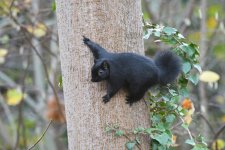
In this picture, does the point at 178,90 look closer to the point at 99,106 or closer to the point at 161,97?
the point at 161,97

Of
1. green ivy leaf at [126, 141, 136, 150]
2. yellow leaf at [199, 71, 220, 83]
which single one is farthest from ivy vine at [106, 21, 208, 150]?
yellow leaf at [199, 71, 220, 83]

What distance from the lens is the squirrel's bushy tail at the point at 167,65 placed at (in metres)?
2.28

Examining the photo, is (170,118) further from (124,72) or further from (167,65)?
(124,72)

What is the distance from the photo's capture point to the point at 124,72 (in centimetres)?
199

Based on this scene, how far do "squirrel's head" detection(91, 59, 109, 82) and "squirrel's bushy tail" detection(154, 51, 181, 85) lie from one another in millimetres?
375

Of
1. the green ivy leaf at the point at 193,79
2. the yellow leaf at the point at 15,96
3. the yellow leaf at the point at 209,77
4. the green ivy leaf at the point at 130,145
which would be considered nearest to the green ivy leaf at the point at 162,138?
the green ivy leaf at the point at 130,145

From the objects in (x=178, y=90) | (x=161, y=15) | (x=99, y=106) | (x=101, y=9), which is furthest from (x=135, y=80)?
(x=161, y=15)

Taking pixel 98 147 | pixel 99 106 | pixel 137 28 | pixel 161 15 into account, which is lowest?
pixel 161 15

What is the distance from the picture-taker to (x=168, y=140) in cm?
217

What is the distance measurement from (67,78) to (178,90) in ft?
2.06

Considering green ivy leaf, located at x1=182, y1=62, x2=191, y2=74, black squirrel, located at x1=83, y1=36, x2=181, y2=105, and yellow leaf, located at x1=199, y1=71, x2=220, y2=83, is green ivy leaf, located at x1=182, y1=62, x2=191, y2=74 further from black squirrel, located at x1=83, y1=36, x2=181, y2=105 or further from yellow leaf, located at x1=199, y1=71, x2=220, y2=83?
yellow leaf, located at x1=199, y1=71, x2=220, y2=83

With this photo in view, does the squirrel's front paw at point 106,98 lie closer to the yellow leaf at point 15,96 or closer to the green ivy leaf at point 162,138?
the green ivy leaf at point 162,138

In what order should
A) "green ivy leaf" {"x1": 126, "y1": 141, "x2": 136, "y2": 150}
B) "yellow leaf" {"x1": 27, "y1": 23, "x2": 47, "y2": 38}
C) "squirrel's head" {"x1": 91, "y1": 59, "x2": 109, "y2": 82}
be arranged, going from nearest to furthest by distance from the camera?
1. "squirrel's head" {"x1": 91, "y1": 59, "x2": 109, "y2": 82}
2. "green ivy leaf" {"x1": 126, "y1": 141, "x2": 136, "y2": 150}
3. "yellow leaf" {"x1": 27, "y1": 23, "x2": 47, "y2": 38}

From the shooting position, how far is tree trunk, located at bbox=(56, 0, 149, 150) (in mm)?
2016
